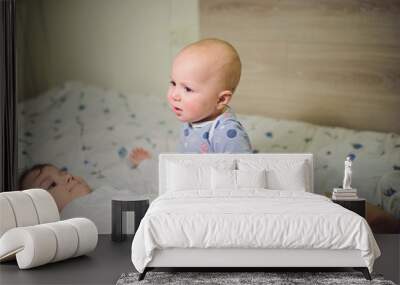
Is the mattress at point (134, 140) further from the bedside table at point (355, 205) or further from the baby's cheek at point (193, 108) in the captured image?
the bedside table at point (355, 205)

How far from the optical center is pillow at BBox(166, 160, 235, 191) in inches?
243

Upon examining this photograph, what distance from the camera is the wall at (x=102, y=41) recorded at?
691 cm

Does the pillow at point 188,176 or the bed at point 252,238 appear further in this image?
the pillow at point 188,176

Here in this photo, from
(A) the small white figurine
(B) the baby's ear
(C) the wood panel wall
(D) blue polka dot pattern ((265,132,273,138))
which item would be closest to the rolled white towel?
(B) the baby's ear

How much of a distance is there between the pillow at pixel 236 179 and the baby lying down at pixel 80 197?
1.30 m

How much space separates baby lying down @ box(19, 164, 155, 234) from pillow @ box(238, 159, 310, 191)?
1.47m

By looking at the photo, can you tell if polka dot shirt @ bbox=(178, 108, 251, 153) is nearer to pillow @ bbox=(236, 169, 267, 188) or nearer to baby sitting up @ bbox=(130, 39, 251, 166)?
baby sitting up @ bbox=(130, 39, 251, 166)

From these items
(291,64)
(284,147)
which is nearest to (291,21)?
(291,64)

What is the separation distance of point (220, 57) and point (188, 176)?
143 centimetres

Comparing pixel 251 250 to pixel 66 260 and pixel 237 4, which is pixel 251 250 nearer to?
pixel 66 260

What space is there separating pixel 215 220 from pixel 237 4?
3.10 m

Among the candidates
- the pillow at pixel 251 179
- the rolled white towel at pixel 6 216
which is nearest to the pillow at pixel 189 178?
the pillow at pixel 251 179

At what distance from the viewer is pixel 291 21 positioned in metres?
6.88

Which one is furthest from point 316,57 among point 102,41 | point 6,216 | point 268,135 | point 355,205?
point 6,216
